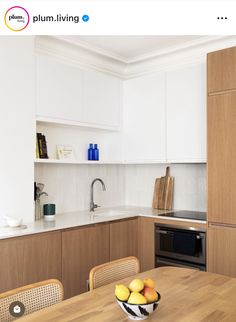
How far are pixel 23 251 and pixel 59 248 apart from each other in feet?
1.11

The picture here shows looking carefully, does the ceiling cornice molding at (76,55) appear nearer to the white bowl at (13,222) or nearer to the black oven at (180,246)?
the white bowl at (13,222)

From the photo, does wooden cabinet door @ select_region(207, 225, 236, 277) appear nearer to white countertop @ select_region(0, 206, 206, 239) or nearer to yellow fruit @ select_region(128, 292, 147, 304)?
white countertop @ select_region(0, 206, 206, 239)

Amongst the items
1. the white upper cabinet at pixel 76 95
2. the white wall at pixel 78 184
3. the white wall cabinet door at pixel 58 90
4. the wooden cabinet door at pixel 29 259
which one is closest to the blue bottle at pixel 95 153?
the white wall at pixel 78 184

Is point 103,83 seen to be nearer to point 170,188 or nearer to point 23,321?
point 170,188

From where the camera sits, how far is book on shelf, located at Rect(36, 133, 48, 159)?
3181 mm

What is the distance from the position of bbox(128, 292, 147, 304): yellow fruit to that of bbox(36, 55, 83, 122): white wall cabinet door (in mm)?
2119

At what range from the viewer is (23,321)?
1.29 m

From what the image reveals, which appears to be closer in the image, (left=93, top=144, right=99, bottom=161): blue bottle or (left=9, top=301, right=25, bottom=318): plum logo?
(left=9, top=301, right=25, bottom=318): plum logo

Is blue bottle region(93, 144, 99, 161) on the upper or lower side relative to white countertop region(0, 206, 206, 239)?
A: upper

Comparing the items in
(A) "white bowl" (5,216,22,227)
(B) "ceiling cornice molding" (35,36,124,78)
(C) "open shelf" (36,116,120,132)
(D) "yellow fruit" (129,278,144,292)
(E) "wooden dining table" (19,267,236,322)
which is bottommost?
(E) "wooden dining table" (19,267,236,322)

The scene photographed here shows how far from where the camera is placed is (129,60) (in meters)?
3.88
